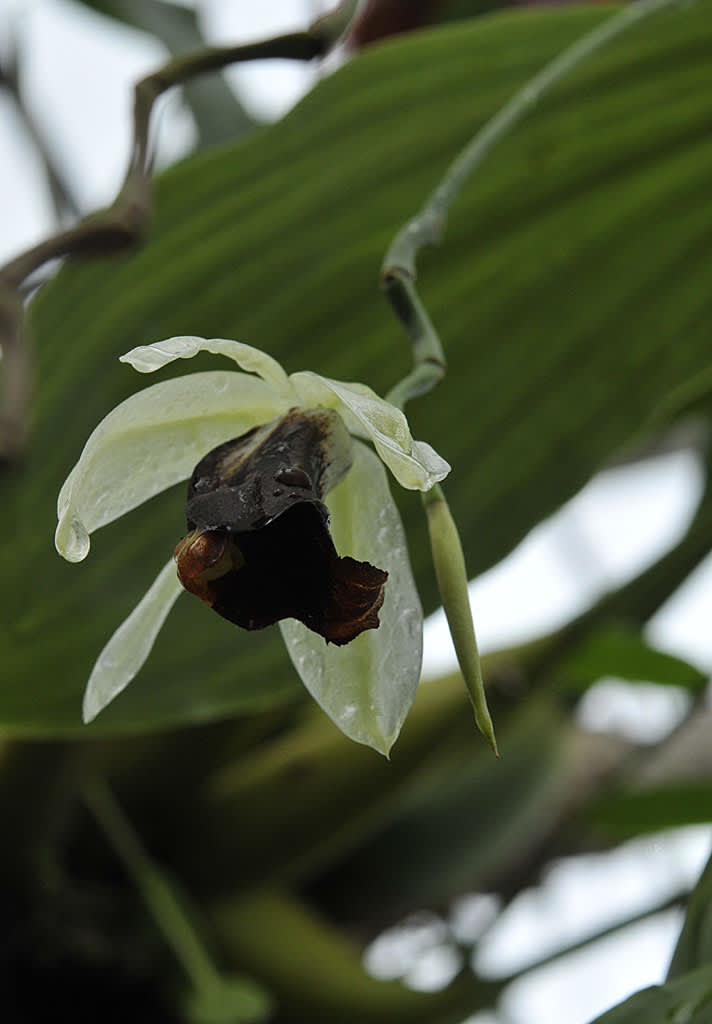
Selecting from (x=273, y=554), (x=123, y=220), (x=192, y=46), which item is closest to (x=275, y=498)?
(x=273, y=554)

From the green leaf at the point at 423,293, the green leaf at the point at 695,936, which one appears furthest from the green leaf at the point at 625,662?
the green leaf at the point at 695,936

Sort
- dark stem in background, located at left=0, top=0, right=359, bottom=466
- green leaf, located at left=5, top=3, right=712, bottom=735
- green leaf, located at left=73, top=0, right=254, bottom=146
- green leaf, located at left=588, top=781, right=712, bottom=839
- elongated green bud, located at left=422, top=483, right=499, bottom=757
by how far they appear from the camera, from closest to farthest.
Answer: elongated green bud, located at left=422, top=483, right=499, bottom=757
dark stem in background, located at left=0, top=0, right=359, bottom=466
green leaf, located at left=5, top=3, right=712, bottom=735
green leaf, located at left=588, top=781, right=712, bottom=839
green leaf, located at left=73, top=0, right=254, bottom=146

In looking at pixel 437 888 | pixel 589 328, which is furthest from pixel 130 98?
pixel 437 888

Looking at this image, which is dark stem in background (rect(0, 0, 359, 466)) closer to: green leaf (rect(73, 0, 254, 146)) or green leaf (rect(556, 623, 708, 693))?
green leaf (rect(556, 623, 708, 693))

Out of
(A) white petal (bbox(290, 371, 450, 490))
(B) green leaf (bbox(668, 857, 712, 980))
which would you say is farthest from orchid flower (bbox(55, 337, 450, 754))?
(B) green leaf (bbox(668, 857, 712, 980))

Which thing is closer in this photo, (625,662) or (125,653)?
(125,653)

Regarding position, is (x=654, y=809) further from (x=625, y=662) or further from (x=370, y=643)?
(x=370, y=643)

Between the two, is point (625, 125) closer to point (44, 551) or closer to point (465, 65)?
point (465, 65)
